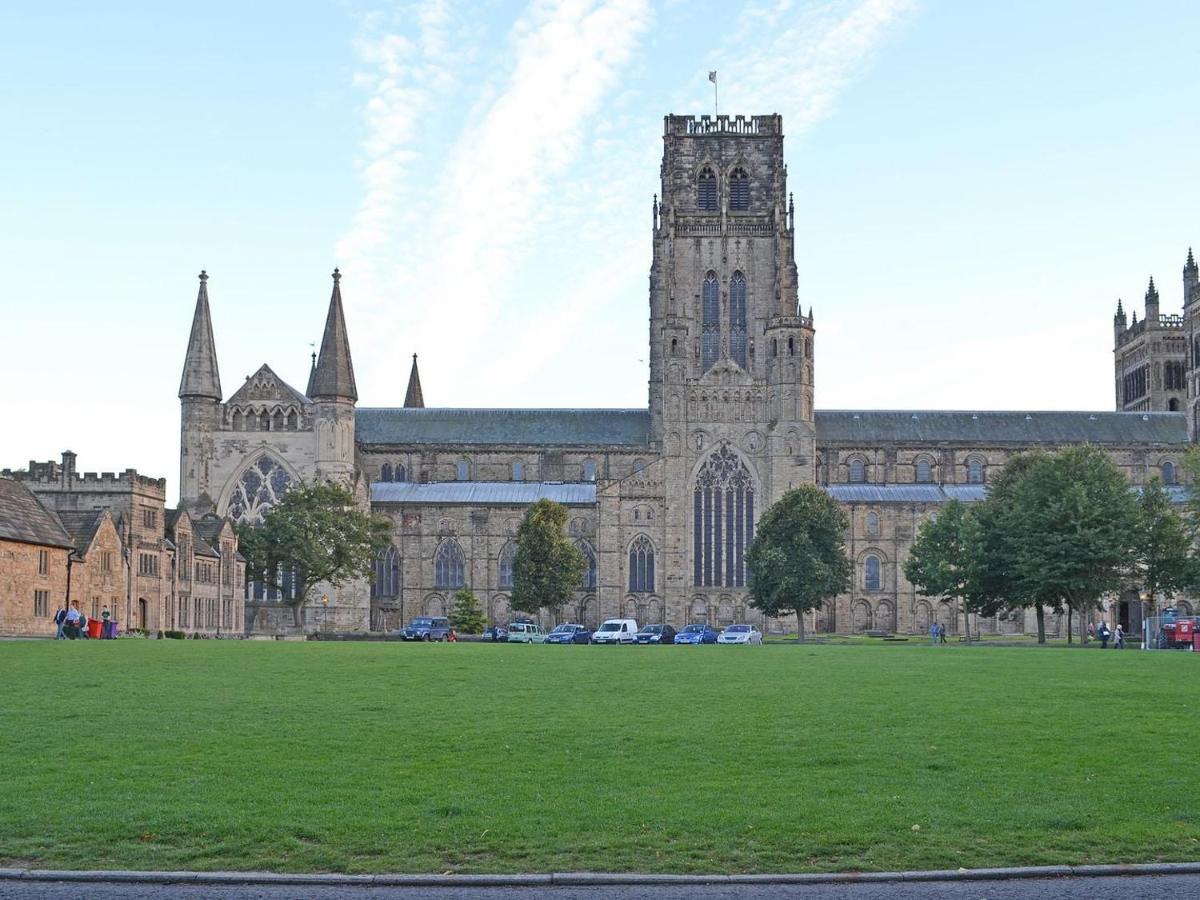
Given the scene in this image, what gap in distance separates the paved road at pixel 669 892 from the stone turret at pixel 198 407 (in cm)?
9496

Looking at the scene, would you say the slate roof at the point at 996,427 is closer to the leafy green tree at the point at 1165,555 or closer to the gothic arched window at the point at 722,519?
the gothic arched window at the point at 722,519

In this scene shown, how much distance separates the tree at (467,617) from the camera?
9862cm

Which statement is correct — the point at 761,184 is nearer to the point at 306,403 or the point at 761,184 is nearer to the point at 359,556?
the point at 306,403

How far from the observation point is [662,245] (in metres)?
123

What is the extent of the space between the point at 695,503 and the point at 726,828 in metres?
95.9

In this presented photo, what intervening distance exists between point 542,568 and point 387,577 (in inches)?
749

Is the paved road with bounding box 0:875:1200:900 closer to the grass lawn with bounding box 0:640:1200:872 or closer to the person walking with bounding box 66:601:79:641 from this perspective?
the grass lawn with bounding box 0:640:1200:872

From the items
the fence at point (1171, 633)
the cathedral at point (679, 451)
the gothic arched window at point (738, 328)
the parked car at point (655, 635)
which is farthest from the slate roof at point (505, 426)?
the fence at point (1171, 633)

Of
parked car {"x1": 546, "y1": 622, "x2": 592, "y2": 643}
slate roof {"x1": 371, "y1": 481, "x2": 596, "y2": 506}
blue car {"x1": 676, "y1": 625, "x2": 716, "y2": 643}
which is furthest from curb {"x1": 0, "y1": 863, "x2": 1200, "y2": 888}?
slate roof {"x1": 371, "y1": 481, "x2": 596, "y2": 506}

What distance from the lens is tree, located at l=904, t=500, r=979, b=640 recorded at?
83.2 m

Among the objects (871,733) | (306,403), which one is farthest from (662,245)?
(871,733)

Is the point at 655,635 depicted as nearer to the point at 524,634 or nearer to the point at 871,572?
the point at 524,634

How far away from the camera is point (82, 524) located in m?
70.9

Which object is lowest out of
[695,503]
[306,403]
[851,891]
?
[851,891]
